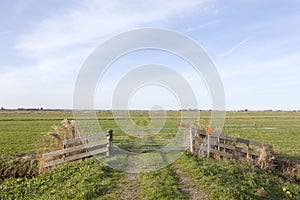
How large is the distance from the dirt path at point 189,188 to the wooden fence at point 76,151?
4.14 m

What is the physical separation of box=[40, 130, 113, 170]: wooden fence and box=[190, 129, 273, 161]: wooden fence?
4282mm

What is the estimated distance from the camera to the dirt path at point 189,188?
744 cm

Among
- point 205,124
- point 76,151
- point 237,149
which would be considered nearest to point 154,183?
point 76,151

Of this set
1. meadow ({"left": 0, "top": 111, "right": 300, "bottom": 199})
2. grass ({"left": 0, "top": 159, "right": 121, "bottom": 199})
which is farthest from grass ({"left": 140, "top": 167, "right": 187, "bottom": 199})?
Answer: grass ({"left": 0, "top": 159, "right": 121, "bottom": 199})

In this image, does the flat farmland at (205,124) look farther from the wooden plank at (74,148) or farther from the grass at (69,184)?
the grass at (69,184)

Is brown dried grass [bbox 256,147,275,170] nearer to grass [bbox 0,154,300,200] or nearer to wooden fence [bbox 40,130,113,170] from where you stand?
grass [bbox 0,154,300,200]

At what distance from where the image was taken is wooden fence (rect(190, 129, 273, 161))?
1195 cm

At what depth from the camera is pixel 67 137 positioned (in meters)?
12.6

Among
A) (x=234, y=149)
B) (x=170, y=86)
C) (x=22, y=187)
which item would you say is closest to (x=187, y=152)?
(x=234, y=149)

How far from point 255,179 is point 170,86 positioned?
706 centimetres

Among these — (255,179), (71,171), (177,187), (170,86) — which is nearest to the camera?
(177,187)

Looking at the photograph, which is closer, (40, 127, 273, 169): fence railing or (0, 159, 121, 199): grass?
(0, 159, 121, 199): grass

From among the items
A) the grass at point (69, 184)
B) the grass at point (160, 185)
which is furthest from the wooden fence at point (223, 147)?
the grass at point (69, 184)

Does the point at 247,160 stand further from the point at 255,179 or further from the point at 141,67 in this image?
the point at 141,67
